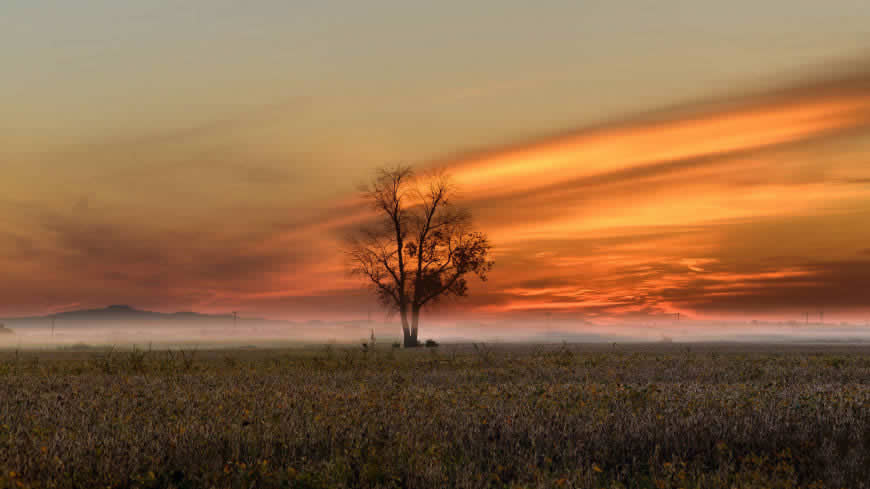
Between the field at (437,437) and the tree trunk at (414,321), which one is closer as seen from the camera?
the field at (437,437)

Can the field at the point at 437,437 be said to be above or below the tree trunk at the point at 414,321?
below

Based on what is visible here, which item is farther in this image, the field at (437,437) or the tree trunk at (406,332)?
the tree trunk at (406,332)

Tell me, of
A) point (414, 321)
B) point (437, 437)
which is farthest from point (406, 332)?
point (437, 437)

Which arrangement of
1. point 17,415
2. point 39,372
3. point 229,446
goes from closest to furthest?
point 229,446, point 17,415, point 39,372

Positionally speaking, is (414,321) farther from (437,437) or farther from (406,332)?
(437,437)

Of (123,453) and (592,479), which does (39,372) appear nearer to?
(123,453)

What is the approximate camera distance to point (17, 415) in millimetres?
11742

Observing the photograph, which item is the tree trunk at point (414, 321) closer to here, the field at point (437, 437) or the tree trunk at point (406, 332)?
the tree trunk at point (406, 332)

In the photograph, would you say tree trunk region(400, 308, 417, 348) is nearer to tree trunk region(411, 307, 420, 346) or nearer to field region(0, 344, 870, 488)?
tree trunk region(411, 307, 420, 346)

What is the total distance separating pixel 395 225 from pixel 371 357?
31.5m

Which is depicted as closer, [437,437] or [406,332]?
[437,437]

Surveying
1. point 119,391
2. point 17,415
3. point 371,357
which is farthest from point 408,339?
point 17,415

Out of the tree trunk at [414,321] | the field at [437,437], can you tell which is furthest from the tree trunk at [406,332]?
the field at [437,437]

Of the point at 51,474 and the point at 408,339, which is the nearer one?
the point at 51,474
